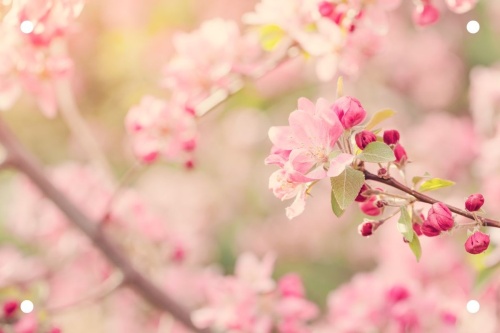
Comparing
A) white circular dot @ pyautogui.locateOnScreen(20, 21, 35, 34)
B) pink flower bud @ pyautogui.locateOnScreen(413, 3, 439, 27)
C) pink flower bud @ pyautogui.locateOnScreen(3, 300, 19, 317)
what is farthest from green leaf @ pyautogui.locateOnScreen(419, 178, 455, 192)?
pink flower bud @ pyautogui.locateOnScreen(3, 300, 19, 317)

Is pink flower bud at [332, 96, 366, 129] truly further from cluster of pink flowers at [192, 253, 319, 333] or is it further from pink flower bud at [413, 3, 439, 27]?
cluster of pink flowers at [192, 253, 319, 333]

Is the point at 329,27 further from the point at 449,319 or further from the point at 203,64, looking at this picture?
the point at 449,319

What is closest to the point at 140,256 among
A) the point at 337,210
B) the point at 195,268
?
the point at 195,268

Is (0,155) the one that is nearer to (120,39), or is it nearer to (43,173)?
(43,173)

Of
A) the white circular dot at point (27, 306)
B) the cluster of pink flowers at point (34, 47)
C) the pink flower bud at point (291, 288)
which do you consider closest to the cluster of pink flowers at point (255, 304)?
the pink flower bud at point (291, 288)

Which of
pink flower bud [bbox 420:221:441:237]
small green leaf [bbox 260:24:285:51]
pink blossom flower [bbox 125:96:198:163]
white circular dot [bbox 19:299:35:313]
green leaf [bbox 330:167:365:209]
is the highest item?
green leaf [bbox 330:167:365:209]

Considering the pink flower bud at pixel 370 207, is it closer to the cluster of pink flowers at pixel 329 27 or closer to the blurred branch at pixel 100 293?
the cluster of pink flowers at pixel 329 27

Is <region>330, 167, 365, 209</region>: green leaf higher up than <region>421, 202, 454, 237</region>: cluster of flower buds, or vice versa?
<region>330, 167, 365, 209</region>: green leaf
